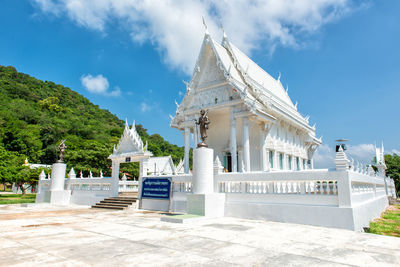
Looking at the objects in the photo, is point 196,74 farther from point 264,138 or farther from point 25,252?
point 25,252

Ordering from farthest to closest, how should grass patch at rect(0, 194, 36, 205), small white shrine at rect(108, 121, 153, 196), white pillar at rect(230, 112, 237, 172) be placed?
grass patch at rect(0, 194, 36, 205) < white pillar at rect(230, 112, 237, 172) < small white shrine at rect(108, 121, 153, 196)

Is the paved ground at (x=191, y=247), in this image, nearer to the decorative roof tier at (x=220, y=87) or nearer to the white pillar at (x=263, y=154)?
the white pillar at (x=263, y=154)

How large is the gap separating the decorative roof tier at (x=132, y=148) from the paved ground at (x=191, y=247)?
7592 mm

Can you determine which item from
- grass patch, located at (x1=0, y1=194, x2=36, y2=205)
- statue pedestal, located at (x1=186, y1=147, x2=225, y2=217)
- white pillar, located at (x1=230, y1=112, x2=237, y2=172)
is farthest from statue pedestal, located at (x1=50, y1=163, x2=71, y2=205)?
statue pedestal, located at (x1=186, y1=147, x2=225, y2=217)

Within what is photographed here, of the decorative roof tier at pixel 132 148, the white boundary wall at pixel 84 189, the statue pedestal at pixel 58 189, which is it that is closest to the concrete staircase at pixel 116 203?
the white boundary wall at pixel 84 189

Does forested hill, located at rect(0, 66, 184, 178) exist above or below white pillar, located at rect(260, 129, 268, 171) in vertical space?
above

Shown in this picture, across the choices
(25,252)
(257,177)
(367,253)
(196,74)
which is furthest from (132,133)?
(367,253)

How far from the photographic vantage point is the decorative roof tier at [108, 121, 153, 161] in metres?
14.4

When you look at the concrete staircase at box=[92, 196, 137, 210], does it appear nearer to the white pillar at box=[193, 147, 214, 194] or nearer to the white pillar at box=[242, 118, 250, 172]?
the white pillar at box=[193, 147, 214, 194]

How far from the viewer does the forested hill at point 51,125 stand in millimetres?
36988

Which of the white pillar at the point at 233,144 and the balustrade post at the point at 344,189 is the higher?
the white pillar at the point at 233,144

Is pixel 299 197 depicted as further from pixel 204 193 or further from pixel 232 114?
pixel 232 114

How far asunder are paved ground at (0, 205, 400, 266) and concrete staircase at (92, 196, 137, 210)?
675 cm

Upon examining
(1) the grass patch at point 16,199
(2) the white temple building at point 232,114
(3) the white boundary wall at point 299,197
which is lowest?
(1) the grass patch at point 16,199
